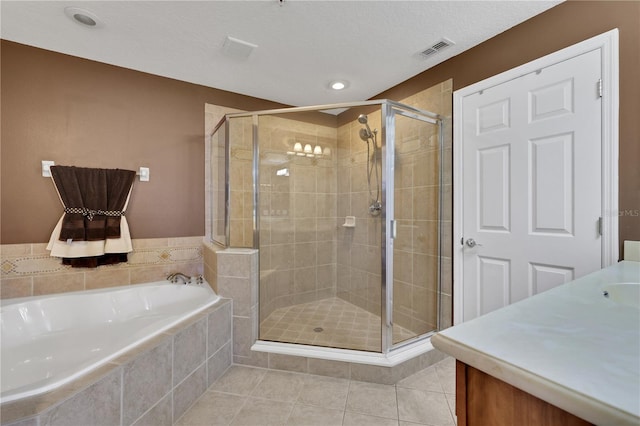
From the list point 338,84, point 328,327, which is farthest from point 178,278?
point 338,84

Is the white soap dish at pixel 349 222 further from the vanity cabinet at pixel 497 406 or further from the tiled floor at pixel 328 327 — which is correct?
the vanity cabinet at pixel 497 406

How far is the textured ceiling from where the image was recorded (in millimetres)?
1604

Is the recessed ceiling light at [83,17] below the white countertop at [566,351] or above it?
above

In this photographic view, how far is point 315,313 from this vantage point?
2590mm

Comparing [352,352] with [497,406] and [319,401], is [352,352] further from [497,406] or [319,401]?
[497,406]

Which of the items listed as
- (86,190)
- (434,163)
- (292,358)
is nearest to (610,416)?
(292,358)

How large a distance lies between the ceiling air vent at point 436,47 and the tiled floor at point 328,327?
6.85 ft

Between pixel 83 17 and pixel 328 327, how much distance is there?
9.17 ft

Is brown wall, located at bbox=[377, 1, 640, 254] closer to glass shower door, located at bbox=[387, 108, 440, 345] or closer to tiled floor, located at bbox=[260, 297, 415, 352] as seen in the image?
glass shower door, located at bbox=[387, 108, 440, 345]

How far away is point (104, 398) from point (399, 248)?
1.89 m

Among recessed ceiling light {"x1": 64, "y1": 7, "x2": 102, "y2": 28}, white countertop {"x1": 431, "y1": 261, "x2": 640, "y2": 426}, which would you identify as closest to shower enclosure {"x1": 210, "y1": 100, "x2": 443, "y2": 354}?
recessed ceiling light {"x1": 64, "y1": 7, "x2": 102, "y2": 28}

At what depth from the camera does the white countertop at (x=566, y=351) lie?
1.25 ft

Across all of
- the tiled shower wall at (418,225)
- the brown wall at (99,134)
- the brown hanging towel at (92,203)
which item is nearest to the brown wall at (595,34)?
the tiled shower wall at (418,225)

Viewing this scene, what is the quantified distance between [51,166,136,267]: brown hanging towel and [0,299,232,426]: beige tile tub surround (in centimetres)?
112
